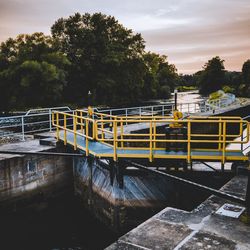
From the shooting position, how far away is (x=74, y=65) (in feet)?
160

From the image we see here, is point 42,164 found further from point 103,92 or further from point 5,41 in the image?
point 103,92

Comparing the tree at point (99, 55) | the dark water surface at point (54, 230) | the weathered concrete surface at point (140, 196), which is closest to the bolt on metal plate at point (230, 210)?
the weathered concrete surface at point (140, 196)

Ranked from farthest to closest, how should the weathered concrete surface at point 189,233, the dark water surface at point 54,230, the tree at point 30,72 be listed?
the tree at point 30,72 < the dark water surface at point 54,230 < the weathered concrete surface at point 189,233

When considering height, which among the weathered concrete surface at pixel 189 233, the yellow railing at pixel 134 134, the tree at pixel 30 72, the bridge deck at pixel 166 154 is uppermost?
the tree at pixel 30 72

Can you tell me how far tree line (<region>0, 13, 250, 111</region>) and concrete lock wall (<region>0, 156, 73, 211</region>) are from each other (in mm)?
28453

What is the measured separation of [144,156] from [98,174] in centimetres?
306

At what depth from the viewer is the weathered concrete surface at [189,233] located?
550 cm

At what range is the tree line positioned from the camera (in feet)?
131

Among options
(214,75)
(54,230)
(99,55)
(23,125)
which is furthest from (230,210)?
(214,75)

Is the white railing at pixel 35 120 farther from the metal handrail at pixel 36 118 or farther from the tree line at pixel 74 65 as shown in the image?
the tree line at pixel 74 65

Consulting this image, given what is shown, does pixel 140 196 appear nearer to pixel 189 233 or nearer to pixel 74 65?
pixel 189 233

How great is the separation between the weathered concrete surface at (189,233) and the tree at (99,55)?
A: 44.2m

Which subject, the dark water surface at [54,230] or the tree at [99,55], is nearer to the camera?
the dark water surface at [54,230]

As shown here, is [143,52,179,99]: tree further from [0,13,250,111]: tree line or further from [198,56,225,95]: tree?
[198,56,225,95]: tree
